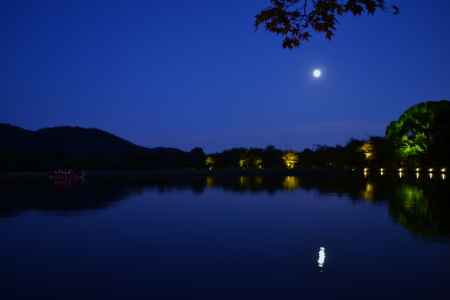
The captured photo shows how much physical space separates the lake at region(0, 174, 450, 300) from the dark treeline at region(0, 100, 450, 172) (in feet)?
114

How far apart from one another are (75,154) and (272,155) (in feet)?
144

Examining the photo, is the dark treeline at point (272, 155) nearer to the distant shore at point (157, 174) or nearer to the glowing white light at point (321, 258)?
the distant shore at point (157, 174)

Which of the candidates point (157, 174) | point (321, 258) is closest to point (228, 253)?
point (321, 258)

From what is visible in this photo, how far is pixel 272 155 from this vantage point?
323ft

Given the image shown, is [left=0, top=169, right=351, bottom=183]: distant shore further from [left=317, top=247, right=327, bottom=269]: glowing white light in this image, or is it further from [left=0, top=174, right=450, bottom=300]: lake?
[left=317, top=247, right=327, bottom=269]: glowing white light

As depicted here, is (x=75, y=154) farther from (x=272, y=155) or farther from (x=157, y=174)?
(x=272, y=155)

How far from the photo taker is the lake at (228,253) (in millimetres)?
7691

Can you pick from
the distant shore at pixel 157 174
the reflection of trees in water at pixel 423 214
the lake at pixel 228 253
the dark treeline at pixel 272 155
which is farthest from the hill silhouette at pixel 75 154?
the reflection of trees in water at pixel 423 214

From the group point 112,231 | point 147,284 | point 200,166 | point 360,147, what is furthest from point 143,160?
point 147,284

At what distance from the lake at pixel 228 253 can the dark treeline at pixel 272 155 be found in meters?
34.6

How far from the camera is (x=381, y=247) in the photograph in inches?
428

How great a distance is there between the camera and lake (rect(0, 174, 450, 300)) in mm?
7691

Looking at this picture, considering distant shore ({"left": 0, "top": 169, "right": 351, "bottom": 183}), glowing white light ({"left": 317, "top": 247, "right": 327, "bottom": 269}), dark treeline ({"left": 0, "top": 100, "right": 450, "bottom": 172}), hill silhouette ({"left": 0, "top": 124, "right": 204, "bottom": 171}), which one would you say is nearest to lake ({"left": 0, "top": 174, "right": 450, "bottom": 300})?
glowing white light ({"left": 317, "top": 247, "right": 327, "bottom": 269})

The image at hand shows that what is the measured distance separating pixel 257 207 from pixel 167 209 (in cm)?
429
